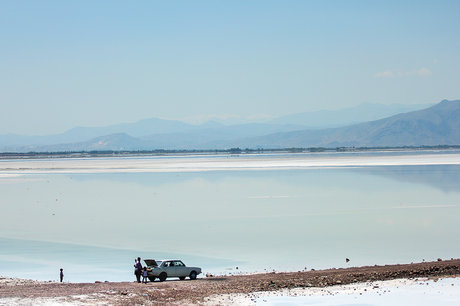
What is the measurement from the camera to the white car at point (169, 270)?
19.8 meters

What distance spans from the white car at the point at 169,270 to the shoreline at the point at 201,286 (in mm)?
323

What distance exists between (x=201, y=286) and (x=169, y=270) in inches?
75.8

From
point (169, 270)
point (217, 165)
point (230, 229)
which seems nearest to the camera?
point (169, 270)

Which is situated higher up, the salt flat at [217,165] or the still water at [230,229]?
the salt flat at [217,165]

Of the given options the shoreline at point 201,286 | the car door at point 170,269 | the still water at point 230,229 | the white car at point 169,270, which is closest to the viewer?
the shoreline at point 201,286

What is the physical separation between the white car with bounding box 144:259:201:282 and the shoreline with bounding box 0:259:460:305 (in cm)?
32

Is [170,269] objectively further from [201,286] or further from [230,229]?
[230,229]

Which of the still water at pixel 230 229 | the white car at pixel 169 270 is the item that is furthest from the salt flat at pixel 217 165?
the white car at pixel 169 270

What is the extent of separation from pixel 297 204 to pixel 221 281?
22.0 m

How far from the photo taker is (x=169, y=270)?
20031 mm

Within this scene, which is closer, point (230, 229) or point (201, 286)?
point (201, 286)

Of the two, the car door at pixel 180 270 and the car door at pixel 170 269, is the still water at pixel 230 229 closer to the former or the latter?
the car door at pixel 170 269

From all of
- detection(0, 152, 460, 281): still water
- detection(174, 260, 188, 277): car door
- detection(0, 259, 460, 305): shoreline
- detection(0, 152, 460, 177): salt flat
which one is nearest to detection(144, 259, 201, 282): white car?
detection(174, 260, 188, 277): car door

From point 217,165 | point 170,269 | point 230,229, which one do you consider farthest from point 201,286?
point 217,165
